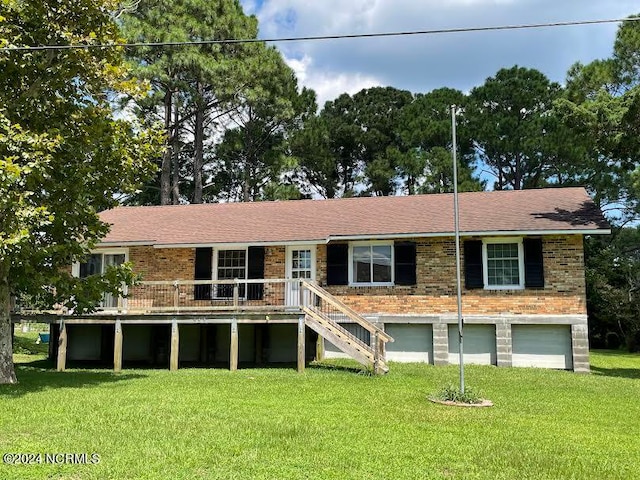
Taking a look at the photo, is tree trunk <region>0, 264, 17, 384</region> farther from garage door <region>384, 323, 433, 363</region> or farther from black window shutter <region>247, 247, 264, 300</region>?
garage door <region>384, 323, 433, 363</region>

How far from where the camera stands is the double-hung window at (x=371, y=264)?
58.3 feet

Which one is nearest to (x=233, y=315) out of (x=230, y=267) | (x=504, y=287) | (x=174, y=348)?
(x=174, y=348)

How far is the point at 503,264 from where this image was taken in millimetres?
17109

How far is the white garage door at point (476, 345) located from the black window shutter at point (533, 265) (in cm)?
168

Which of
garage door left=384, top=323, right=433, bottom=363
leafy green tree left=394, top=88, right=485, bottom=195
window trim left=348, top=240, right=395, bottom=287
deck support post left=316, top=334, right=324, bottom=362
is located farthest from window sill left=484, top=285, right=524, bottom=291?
leafy green tree left=394, top=88, right=485, bottom=195

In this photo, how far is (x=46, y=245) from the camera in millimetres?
12242

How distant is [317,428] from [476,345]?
10.0 m

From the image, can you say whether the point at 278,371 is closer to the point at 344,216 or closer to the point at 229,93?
the point at 344,216

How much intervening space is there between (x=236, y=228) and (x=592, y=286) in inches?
744

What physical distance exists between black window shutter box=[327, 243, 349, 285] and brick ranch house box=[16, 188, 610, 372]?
0.03 m

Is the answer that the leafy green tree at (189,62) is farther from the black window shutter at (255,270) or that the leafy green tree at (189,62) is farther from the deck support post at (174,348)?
the deck support post at (174,348)

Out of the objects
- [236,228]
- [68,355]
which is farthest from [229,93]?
[68,355]

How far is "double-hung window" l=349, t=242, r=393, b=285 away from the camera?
17.8 meters

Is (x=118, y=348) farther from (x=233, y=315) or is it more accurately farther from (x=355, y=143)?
(x=355, y=143)
